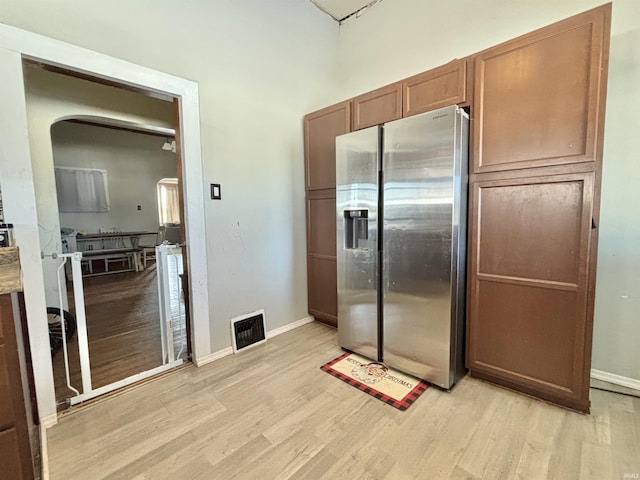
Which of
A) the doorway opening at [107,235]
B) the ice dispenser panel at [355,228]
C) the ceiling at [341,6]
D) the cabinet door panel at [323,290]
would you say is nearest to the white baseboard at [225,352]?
the doorway opening at [107,235]

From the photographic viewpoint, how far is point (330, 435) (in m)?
1.47

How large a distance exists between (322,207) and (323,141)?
0.61 m

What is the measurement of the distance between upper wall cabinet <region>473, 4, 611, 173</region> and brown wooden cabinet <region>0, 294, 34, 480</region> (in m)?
2.29

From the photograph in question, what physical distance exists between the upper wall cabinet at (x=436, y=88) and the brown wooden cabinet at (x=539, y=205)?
11 cm

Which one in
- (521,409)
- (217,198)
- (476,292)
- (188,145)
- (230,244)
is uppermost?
(188,145)

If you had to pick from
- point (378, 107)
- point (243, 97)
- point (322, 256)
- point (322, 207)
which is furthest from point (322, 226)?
point (243, 97)

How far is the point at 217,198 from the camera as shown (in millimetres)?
2219

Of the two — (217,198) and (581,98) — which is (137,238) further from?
(581,98)

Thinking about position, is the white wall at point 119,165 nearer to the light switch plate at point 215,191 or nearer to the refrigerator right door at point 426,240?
the light switch plate at point 215,191

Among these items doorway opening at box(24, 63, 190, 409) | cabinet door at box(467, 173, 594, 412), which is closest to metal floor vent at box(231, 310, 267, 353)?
doorway opening at box(24, 63, 190, 409)

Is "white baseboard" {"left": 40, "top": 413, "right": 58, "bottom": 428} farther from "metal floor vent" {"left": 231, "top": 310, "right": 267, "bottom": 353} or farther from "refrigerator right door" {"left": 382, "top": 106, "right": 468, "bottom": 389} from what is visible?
"refrigerator right door" {"left": 382, "top": 106, "right": 468, "bottom": 389}

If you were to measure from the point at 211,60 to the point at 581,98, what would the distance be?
2348mm

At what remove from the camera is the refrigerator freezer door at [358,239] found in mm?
2055

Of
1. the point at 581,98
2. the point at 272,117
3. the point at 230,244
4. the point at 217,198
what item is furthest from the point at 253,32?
the point at 581,98
